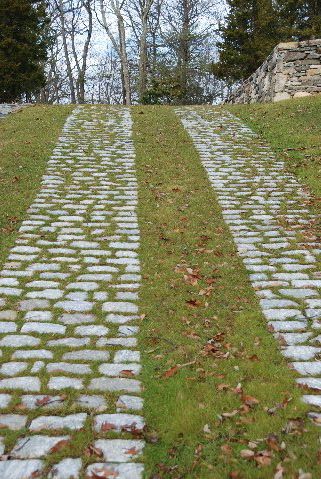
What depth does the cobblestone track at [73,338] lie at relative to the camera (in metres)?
2.63

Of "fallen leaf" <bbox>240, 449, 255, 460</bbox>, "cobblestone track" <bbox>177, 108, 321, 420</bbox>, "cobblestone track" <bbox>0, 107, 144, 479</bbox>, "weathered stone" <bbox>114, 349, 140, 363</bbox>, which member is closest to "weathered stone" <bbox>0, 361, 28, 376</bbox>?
"cobblestone track" <bbox>0, 107, 144, 479</bbox>

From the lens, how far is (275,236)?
5.87 meters

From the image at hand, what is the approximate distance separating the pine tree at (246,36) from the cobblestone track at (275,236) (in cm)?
1277

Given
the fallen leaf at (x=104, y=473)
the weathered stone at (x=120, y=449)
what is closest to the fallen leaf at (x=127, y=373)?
the weathered stone at (x=120, y=449)

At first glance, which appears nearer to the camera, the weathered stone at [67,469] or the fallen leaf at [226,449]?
the weathered stone at [67,469]

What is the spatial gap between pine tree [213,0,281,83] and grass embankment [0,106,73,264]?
1100 centimetres

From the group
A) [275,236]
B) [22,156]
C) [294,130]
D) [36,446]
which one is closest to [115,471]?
[36,446]

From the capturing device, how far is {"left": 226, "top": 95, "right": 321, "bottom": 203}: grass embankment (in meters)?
8.41

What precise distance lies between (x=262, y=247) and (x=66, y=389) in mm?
3162

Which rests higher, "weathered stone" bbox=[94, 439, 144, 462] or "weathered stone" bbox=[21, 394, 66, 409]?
"weathered stone" bbox=[21, 394, 66, 409]

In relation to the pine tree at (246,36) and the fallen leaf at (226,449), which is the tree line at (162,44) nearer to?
the pine tree at (246,36)

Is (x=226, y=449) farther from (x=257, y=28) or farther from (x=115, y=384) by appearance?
(x=257, y=28)

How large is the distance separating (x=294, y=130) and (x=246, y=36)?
13.8 m

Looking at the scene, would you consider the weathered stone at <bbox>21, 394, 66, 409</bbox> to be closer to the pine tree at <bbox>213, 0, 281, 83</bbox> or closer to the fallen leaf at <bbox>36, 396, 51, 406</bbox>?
the fallen leaf at <bbox>36, 396, 51, 406</bbox>
